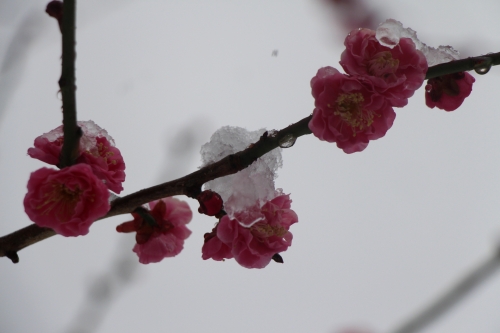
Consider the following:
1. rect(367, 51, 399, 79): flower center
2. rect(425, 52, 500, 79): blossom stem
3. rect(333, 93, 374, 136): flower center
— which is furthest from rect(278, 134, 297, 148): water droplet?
rect(425, 52, 500, 79): blossom stem

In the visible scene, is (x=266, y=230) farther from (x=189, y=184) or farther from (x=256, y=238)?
(x=189, y=184)

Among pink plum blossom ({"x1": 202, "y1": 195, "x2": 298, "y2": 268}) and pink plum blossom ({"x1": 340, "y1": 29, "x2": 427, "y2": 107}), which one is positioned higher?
pink plum blossom ({"x1": 340, "y1": 29, "x2": 427, "y2": 107})

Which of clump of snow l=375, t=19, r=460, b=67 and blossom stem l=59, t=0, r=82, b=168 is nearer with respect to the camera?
blossom stem l=59, t=0, r=82, b=168

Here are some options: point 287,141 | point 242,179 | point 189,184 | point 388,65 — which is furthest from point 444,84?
point 189,184

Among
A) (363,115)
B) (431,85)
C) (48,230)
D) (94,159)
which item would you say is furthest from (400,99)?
(48,230)

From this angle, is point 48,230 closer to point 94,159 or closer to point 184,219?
point 94,159

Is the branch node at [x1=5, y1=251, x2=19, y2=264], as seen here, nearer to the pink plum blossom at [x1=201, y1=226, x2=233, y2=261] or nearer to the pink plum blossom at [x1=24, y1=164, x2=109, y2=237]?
the pink plum blossom at [x1=24, y1=164, x2=109, y2=237]

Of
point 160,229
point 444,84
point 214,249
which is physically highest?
point 444,84
